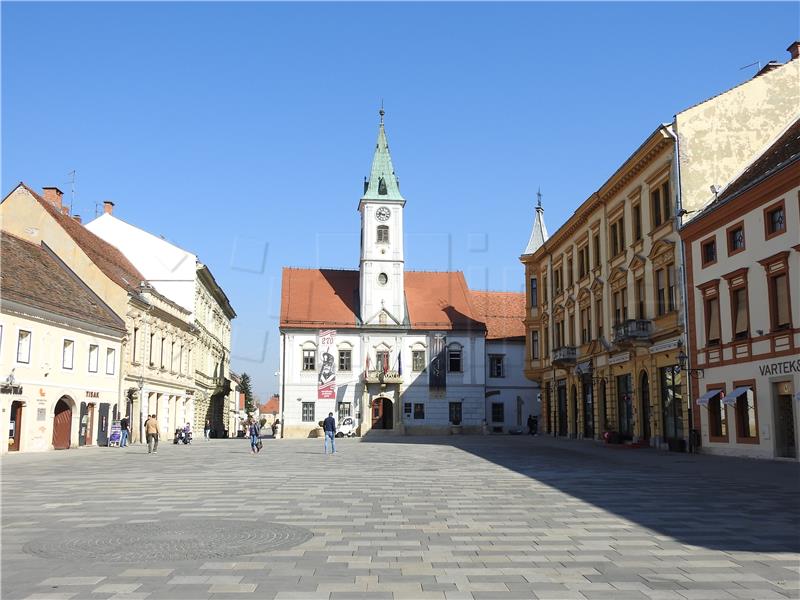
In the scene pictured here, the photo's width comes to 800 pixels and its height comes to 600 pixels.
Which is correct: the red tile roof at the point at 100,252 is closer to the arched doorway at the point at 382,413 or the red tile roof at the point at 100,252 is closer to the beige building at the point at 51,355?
the beige building at the point at 51,355

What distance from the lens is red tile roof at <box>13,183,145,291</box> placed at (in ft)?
135

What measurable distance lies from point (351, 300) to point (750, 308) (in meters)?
42.2

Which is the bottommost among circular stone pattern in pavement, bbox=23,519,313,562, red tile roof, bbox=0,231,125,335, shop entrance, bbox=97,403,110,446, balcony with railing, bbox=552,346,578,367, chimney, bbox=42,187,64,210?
circular stone pattern in pavement, bbox=23,519,313,562

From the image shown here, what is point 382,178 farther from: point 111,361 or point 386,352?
point 111,361

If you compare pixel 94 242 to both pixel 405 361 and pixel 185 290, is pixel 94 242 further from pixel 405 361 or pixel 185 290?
pixel 405 361

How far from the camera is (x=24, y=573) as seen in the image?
7.91 meters

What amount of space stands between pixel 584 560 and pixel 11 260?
106 ft

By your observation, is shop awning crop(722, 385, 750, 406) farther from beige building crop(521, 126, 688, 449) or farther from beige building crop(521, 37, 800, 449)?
beige building crop(521, 126, 688, 449)

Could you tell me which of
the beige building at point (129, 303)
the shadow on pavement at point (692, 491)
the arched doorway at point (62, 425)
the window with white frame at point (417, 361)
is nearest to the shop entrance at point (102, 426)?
the beige building at point (129, 303)

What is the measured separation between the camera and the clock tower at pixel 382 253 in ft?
211

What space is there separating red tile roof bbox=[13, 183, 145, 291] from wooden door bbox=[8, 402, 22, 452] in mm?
10679

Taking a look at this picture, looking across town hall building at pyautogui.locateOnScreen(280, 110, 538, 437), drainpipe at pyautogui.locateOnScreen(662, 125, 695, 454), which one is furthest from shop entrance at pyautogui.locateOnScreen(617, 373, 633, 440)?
town hall building at pyautogui.locateOnScreen(280, 110, 538, 437)

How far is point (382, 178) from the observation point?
66.4m

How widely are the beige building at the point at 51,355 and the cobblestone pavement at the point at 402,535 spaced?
40.8 ft
